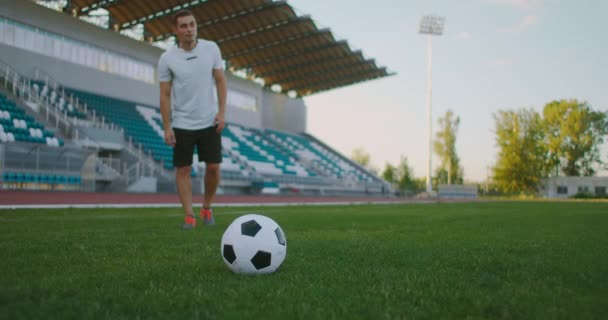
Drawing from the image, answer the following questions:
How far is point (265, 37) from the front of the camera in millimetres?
28516

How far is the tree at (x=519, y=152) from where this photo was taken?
4699cm

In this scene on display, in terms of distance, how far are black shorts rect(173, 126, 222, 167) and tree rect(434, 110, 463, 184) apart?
48.8 m

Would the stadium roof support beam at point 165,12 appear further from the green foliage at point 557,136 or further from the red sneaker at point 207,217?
the green foliage at point 557,136

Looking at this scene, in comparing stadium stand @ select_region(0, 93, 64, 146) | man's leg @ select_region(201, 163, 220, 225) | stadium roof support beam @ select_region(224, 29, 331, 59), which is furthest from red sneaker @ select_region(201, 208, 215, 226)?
stadium roof support beam @ select_region(224, 29, 331, 59)

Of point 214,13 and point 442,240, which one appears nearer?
point 442,240

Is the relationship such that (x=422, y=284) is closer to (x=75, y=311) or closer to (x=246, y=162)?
(x=75, y=311)

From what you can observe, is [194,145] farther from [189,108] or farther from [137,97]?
[137,97]

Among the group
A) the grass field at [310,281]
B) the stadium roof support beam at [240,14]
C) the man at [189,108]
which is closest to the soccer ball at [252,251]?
the grass field at [310,281]

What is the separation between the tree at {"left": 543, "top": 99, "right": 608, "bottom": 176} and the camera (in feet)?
183

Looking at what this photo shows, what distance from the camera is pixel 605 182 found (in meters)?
54.2

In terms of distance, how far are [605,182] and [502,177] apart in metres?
16.4

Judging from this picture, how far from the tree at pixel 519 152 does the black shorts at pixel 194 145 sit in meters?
46.3

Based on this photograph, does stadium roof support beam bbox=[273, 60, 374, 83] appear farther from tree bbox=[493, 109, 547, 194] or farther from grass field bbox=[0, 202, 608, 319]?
grass field bbox=[0, 202, 608, 319]

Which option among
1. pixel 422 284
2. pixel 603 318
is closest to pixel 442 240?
pixel 422 284
